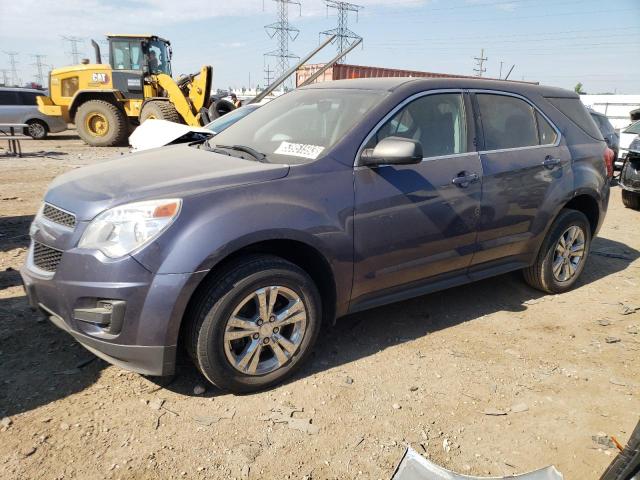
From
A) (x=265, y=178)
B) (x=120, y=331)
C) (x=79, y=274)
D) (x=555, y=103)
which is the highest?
(x=555, y=103)

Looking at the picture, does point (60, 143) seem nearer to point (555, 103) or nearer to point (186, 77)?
point (186, 77)

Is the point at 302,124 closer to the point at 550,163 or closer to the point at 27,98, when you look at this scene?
the point at 550,163

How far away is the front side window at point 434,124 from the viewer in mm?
3346

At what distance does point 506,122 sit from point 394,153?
1.50 metres

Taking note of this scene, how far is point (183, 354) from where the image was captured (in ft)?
10.3

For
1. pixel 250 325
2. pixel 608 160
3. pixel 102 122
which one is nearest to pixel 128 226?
pixel 250 325

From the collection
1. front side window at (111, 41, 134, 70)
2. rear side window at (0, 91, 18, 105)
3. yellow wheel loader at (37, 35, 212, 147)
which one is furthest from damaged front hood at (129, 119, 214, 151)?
rear side window at (0, 91, 18, 105)

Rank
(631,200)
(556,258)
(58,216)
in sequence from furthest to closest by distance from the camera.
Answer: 1. (631,200)
2. (556,258)
3. (58,216)

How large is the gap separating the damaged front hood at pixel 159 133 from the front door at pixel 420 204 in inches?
129

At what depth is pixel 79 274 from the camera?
2.50m

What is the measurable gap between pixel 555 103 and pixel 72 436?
14.2ft

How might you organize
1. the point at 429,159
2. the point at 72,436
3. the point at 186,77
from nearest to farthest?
the point at 72,436
the point at 429,159
the point at 186,77

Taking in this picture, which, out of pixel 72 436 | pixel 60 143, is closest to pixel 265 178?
pixel 72 436

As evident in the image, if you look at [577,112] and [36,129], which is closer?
[577,112]
